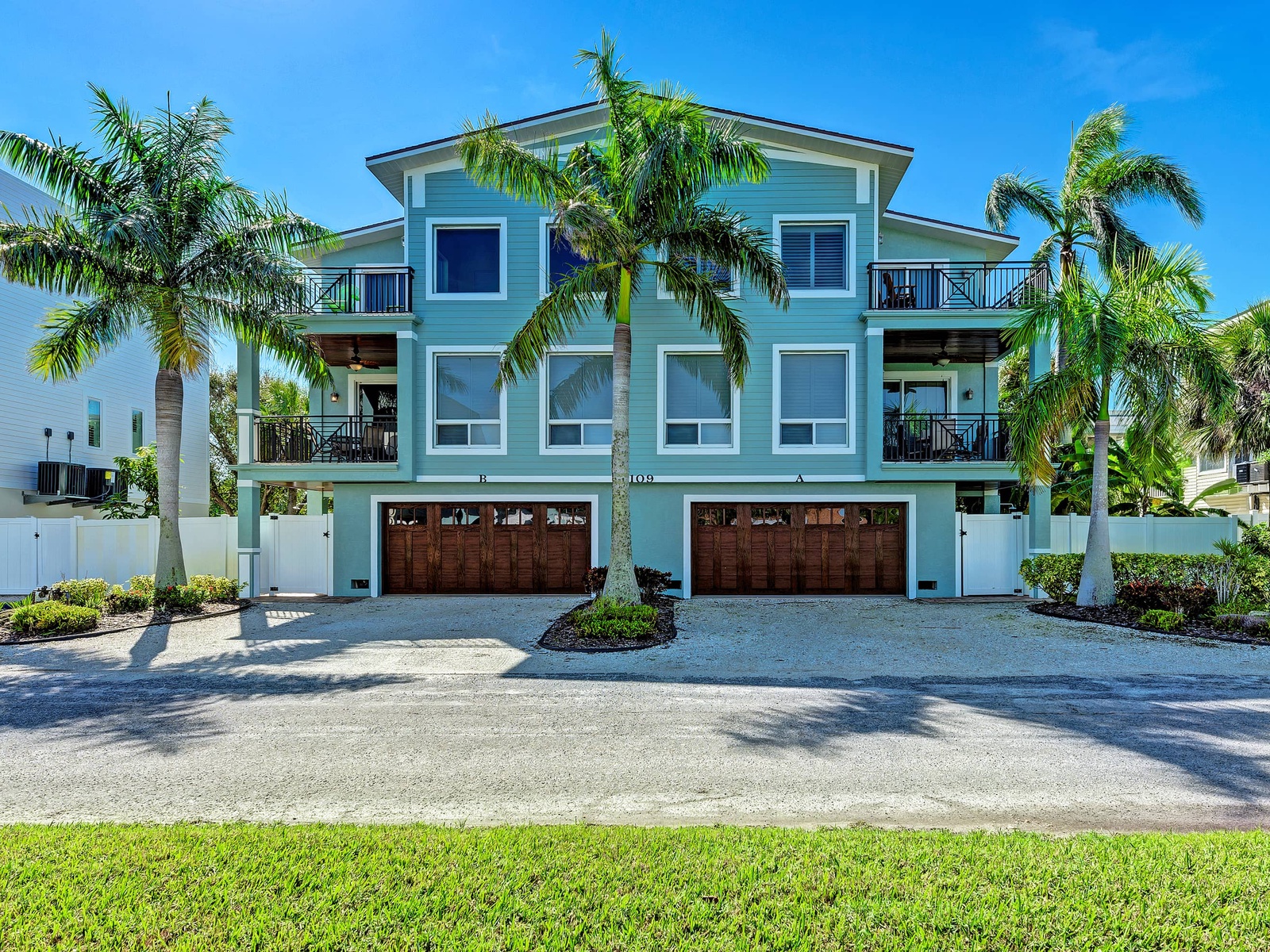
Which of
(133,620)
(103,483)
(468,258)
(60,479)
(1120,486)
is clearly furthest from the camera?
(103,483)

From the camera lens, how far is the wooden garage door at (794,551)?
591 inches

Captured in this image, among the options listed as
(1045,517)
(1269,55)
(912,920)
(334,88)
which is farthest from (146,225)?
(1269,55)

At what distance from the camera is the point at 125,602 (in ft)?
40.9

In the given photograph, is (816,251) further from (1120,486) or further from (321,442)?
(321,442)

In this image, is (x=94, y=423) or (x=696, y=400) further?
(x=94, y=423)

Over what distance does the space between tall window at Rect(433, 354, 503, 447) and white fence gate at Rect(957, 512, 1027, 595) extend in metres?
10.3

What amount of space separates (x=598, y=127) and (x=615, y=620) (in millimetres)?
10835

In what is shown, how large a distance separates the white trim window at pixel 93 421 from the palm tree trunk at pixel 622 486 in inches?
708

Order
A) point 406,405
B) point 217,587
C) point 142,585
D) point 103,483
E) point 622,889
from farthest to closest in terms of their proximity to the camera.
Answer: point 103,483, point 406,405, point 217,587, point 142,585, point 622,889

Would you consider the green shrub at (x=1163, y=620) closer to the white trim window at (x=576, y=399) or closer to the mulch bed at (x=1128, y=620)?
the mulch bed at (x=1128, y=620)

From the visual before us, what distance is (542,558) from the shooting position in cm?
1516

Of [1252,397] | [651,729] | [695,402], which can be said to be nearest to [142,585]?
[695,402]

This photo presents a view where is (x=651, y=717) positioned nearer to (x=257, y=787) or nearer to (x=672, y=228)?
(x=257, y=787)

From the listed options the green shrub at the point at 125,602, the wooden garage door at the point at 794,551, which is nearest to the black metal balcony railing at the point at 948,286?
the wooden garage door at the point at 794,551
